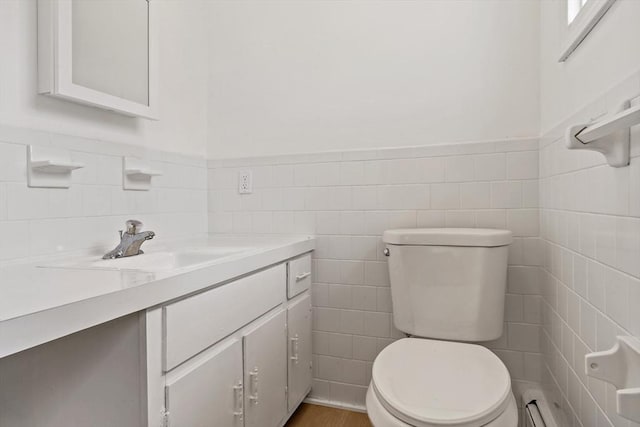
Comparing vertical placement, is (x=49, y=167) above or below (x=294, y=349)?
above

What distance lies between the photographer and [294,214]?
1.87 meters

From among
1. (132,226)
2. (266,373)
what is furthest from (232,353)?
(132,226)

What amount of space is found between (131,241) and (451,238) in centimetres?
114

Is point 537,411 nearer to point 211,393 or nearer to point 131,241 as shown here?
point 211,393

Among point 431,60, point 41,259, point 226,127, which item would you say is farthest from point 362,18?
point 41,259

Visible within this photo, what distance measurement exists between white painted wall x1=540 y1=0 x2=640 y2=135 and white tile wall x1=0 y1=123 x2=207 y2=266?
154 cm

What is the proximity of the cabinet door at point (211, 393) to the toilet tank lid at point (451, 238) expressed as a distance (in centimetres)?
71

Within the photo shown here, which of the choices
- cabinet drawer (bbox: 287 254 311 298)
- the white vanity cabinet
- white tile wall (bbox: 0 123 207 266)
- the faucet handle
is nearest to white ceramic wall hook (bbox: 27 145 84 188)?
white tile wall (bbox: 0 123 207 266)

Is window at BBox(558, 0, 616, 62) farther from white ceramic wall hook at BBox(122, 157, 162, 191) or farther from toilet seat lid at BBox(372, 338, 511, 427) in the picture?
white ceramic wall hook at BBox(122, 157, 162, 191)

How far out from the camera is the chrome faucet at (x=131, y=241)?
4.21 ft

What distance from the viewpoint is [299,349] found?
164 centimetres

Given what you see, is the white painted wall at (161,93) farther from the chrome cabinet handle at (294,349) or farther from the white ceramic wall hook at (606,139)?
the white ceramic wall hook at (606,139)

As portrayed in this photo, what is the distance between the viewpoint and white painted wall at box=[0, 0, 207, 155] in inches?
43.3

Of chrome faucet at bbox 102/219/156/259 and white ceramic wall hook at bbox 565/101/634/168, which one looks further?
chrome faucet at bbox 102/219/156/259
